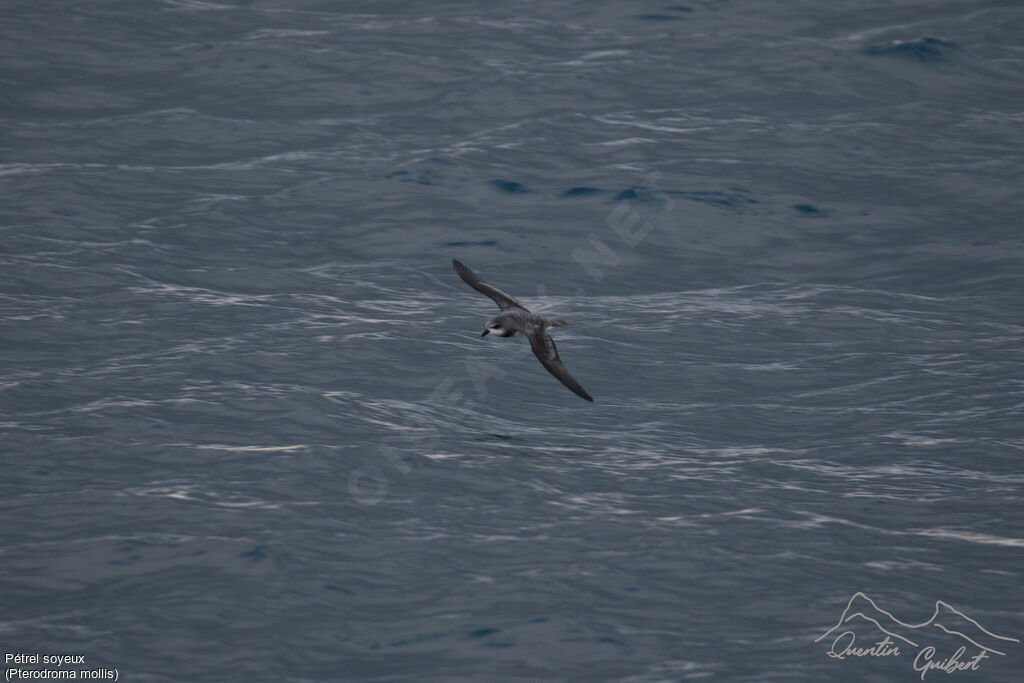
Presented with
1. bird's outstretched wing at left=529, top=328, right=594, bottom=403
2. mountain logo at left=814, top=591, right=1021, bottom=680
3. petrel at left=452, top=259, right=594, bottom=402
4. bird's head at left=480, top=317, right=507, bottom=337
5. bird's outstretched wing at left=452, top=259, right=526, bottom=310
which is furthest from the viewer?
bird's outstretched wing at left=452, top=259, right=526, bottom=310

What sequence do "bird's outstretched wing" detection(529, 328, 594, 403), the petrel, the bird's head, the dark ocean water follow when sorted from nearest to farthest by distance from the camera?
the dark ocean water < "bird's outstretched wing" detection(529, 328, 594, 403) < the petrel < the bird's head

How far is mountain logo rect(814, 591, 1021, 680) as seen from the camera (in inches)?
386

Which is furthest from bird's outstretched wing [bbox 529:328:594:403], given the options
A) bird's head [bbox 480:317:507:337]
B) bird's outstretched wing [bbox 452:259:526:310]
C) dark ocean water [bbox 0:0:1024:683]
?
dark ocean water [bbox 0:0:1024:683]

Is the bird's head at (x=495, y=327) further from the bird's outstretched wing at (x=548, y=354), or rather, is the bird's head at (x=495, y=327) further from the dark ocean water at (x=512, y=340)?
the dark ocean water at (x=512, y=340)

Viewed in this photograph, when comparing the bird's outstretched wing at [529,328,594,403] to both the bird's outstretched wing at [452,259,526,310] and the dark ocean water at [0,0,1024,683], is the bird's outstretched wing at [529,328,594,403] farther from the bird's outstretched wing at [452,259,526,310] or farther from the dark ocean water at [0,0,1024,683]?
the dark ocean water at [0,0,1024,683]

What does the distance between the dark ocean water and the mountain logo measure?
56mm

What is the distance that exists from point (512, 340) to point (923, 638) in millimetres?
8608

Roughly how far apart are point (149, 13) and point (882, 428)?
19.2 metres

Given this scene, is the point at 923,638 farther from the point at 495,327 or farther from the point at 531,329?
the point at 495,327

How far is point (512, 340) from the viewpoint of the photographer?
57.3ft

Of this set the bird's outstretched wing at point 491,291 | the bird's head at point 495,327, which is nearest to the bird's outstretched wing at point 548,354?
the bird's head at point 495,327

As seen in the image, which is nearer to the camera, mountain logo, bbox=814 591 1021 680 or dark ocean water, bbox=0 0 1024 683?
mountain logo, bbox=814 591 1021 680

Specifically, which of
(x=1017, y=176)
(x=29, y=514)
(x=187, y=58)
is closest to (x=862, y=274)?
(x=1017, y=176)

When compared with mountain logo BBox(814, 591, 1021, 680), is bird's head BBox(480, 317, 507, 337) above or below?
above
